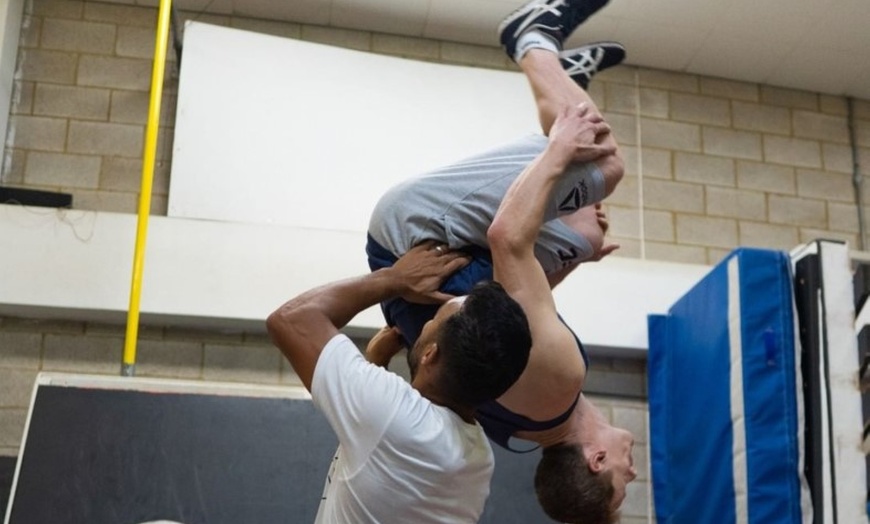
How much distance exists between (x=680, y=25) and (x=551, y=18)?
8.75 ft

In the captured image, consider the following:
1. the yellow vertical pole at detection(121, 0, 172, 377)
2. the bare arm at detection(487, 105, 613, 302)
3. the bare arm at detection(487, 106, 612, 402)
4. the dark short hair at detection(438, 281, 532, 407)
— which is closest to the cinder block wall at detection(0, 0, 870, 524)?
the yellow vertical pole at detection(121, 0, 172, 377)

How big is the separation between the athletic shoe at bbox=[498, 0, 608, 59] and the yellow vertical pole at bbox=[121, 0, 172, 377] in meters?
2.08

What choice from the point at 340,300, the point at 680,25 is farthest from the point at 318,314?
the point at 680,25

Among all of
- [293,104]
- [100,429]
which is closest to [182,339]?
[100,429]

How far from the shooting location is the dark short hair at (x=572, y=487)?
2.76 metres

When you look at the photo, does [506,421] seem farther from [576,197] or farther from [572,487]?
[576,197]

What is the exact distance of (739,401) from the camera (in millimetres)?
3662

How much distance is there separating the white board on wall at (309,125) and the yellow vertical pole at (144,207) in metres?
0.27

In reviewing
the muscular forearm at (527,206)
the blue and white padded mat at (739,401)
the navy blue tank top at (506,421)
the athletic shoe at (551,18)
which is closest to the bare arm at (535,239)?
the muscular forearm at (527,206)

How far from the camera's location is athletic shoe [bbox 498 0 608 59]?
2.37m

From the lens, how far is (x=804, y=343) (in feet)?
11.8

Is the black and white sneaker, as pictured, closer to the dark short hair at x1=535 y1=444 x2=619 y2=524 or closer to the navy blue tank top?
the navy blue tank top

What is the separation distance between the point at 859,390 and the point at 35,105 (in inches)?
140

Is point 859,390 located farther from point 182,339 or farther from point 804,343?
point 182,339
